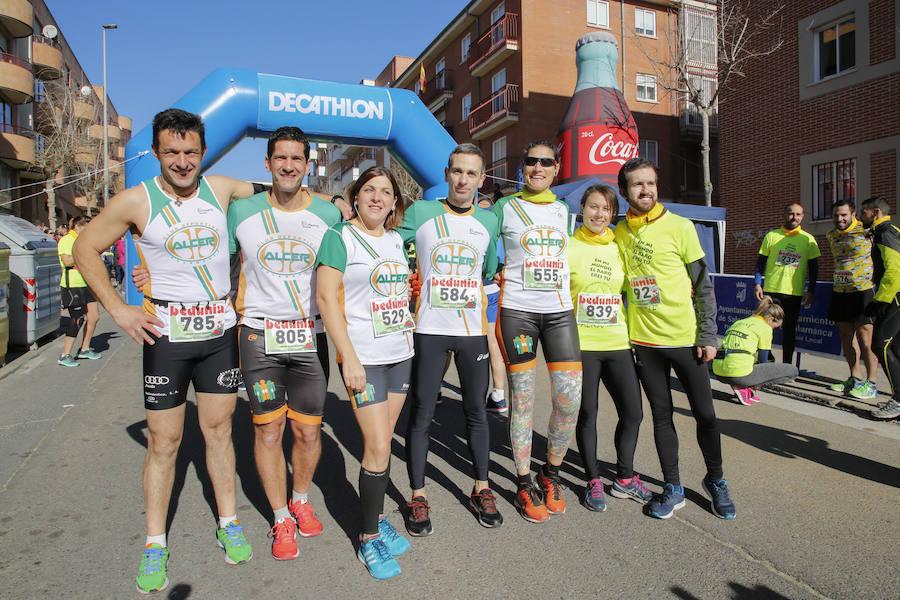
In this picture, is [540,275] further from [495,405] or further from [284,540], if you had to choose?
[495,405]

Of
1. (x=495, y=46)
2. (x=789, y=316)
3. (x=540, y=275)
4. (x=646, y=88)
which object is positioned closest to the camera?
(x=540, y=275)

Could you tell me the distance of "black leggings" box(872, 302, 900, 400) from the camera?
17.4ft

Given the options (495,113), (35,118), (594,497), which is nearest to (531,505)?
(594,497)

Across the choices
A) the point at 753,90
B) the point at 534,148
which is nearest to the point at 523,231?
the point at 534,148

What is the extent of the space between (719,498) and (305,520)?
2.44m

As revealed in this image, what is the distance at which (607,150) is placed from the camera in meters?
16.8

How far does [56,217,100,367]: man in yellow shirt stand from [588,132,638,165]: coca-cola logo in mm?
13254

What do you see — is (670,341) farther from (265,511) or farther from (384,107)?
(384,107)

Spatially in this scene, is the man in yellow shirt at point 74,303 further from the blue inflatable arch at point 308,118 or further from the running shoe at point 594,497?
the running shoe at point 594,497

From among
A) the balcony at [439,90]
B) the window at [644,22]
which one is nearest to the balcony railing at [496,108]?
the balcony at [439,90]

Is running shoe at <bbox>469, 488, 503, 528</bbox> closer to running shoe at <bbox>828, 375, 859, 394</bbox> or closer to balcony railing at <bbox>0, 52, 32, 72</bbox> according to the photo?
running shoe at <bbox>828, 375, 859, 394</bbox>

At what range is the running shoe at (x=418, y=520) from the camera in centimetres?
317

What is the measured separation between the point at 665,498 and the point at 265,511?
2.45 m

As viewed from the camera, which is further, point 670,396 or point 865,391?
point 865,391
